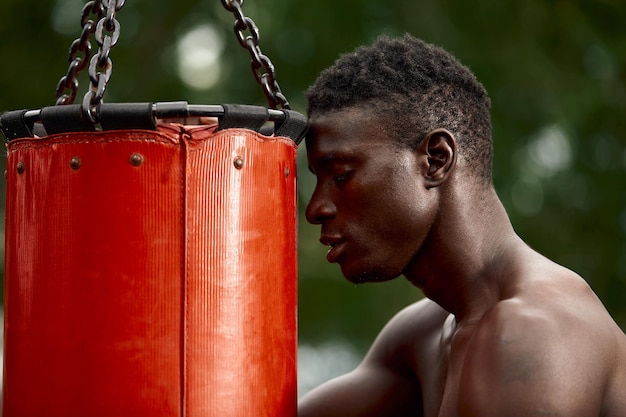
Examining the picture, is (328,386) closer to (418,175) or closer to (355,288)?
(418,175)

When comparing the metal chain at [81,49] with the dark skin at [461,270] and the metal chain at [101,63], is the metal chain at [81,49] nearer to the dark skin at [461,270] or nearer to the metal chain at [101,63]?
the metal chain at [101,63]

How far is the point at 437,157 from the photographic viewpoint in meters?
2.55

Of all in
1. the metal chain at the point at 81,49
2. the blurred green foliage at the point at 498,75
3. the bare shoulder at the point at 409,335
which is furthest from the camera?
the blurred green foliage at the point at 498,75

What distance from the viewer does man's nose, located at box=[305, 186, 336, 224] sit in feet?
8.31

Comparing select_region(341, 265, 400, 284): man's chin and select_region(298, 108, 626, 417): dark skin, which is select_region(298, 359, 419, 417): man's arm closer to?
select_region(298, 108, 626, 417): dark skin

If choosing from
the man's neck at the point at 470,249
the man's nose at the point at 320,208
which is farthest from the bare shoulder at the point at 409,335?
the man's nose at the point at 320,208

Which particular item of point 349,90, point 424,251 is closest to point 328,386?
point 424,251

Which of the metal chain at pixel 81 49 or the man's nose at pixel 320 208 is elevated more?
the metal chain at pixel 81 49

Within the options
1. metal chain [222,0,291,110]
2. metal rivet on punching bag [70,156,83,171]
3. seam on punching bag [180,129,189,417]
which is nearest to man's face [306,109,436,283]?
metal chain [222,0,291,110]

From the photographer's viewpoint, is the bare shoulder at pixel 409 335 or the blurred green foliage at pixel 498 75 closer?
the bare shoulder at pixel 409 335

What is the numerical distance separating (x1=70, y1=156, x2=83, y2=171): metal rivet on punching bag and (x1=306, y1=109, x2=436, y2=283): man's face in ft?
1.94

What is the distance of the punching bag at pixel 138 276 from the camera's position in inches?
84.0

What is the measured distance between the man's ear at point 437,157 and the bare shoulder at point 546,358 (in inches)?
13.5

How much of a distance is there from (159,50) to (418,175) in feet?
17.2
